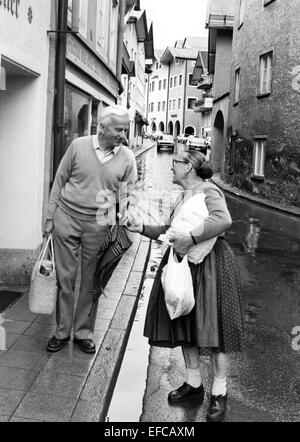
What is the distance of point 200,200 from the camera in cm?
352

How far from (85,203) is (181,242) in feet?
3.57

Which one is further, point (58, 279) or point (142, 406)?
point (58, 279)

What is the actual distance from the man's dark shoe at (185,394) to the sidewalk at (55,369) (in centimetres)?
44

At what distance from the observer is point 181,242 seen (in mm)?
3459

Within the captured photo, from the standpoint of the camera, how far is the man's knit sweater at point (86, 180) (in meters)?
4.25

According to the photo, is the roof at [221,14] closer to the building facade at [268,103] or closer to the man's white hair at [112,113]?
the building facade at [268,103]

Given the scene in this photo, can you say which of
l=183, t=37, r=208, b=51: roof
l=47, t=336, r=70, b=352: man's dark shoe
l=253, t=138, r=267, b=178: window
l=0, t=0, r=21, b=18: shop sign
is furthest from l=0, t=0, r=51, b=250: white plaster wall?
l=183, t=37, r=208, b=51: roof

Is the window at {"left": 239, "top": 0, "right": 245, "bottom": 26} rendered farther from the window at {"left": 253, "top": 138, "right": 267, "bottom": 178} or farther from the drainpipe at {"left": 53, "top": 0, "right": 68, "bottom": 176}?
the drainpipe at {"left": 53, "top": 0, "right": 68, "bottom": 176}

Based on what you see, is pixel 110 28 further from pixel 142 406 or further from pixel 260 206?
pixel 142 406

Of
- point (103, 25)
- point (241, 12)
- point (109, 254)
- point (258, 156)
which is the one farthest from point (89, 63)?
point (241, 12)

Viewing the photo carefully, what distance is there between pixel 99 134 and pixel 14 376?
1.84 metres

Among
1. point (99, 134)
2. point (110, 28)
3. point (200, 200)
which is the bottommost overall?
point (200, 200)

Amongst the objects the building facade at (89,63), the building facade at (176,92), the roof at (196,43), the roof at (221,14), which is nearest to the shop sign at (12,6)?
the building facade at (89,63)
